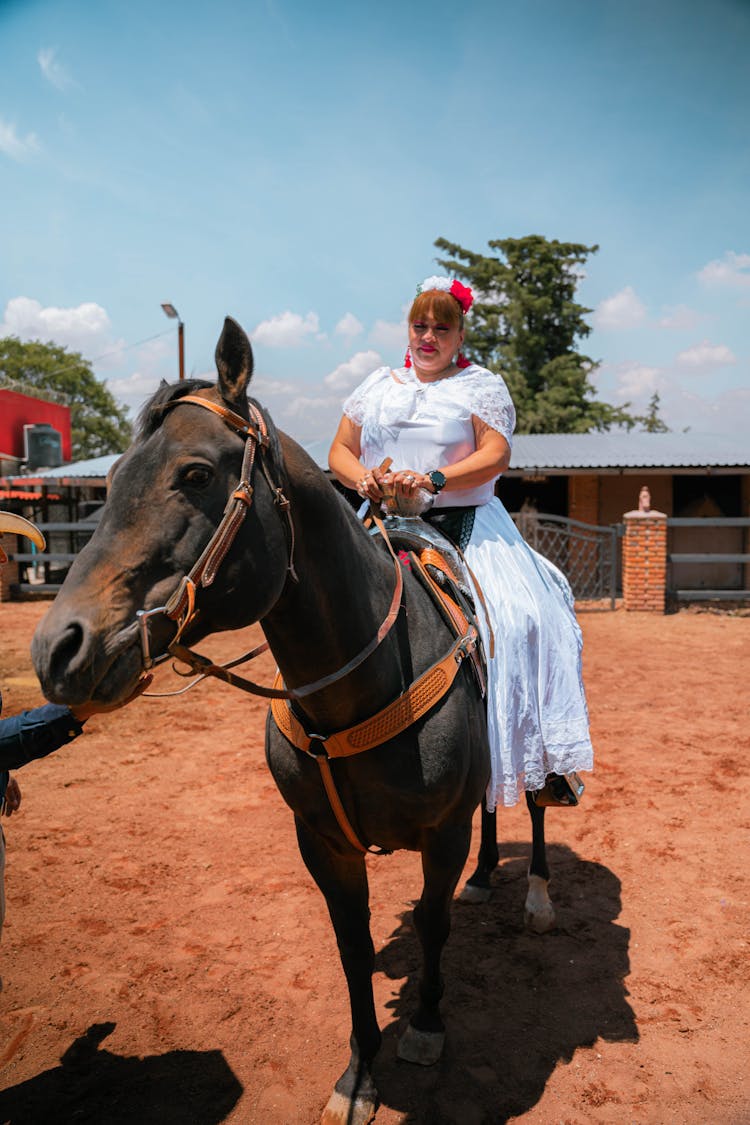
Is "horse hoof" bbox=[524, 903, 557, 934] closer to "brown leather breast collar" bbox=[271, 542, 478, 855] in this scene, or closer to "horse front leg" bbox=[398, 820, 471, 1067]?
"horse front leg" bbox=[398, 820, 471, 1067]

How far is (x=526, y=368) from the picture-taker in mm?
28656

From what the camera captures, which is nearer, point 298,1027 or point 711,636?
point 298,1027

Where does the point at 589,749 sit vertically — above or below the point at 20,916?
above

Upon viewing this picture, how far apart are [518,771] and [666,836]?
2209 millimetres

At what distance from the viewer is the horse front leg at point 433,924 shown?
2.38 meters

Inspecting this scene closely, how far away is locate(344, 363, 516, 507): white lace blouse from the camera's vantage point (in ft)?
8.82

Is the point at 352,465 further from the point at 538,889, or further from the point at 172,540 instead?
the point at 538,889

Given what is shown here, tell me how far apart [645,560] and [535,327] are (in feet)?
61.3

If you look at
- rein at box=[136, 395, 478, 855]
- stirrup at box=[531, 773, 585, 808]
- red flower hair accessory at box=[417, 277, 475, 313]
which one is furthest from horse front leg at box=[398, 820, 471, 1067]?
red flower hair accessory at box=[417, 277, 475, 313]

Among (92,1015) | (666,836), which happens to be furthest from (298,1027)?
(666,836)

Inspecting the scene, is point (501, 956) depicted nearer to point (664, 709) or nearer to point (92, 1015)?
point (92, 1015)

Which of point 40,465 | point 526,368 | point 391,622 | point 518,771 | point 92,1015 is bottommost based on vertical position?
point 92,1015

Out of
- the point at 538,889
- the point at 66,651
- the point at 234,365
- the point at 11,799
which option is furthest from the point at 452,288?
the point at 538,889

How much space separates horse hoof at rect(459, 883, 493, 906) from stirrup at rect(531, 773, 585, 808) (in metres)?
0.91
